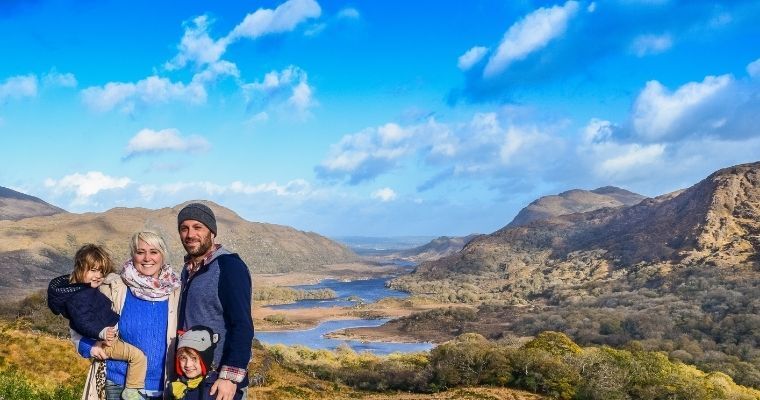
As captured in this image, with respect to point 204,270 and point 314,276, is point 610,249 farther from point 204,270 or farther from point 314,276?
point 204,270

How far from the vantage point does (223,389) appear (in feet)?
13.1

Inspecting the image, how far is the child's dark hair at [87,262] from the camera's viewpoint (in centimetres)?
429

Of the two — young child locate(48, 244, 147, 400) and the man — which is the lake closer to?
young child locate(48, 244, 147, 400)

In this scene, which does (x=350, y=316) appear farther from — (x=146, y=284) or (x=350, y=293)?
(x=146, y=284)

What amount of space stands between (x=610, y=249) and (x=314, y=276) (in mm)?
80548

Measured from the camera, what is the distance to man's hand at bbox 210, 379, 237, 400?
13.1 feet

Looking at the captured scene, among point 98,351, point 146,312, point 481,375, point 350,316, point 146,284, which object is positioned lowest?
point 350,316

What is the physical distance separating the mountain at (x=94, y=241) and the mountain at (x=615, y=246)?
4546cm

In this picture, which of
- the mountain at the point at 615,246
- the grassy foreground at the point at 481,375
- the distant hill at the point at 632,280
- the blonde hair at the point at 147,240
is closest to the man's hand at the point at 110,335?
the blonde hair at the point at 147,240

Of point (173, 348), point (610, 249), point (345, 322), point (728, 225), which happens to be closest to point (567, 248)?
point (610, 249)

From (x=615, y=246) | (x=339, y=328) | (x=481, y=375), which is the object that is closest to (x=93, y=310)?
(x=481, y=375)

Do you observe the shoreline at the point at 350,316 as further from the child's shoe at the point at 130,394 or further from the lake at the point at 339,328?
the child's shoe at the point at 130,394

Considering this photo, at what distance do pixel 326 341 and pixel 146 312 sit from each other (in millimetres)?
53976

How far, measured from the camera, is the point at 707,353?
3797 centimetres
